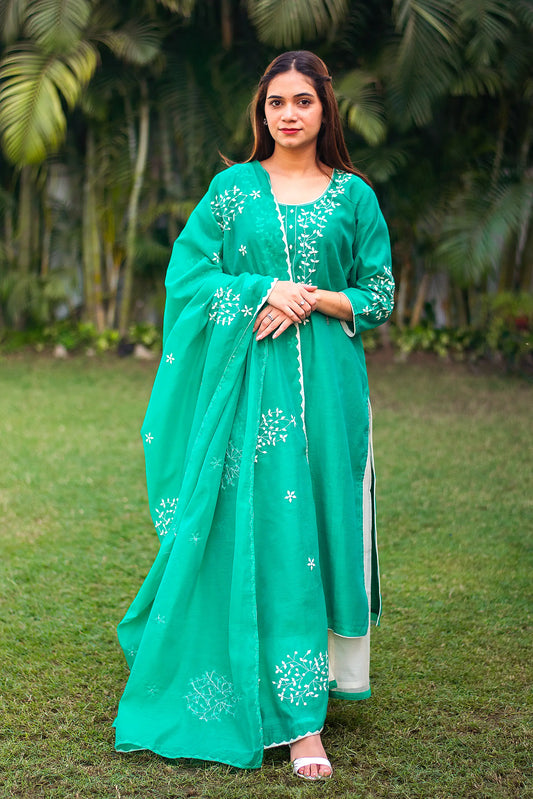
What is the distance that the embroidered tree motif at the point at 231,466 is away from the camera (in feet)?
7.95

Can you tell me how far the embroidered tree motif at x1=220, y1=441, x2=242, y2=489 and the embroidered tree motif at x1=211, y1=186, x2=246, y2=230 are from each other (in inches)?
23.6

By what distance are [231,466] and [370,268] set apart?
65 cm

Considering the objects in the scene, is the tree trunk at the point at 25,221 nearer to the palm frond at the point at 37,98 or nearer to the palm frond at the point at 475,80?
the palm frond at the point at 37,98

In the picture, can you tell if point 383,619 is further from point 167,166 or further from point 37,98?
point 167,166

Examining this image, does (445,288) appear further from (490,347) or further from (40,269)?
(40,269)

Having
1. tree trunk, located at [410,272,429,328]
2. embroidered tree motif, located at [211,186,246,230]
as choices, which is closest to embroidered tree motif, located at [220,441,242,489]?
embroidered tree motif, located at [211,186,246,230]

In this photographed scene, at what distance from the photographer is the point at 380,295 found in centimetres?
251

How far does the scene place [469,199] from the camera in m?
7.80

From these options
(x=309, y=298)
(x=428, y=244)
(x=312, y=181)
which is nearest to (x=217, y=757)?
(x=309, y=298)

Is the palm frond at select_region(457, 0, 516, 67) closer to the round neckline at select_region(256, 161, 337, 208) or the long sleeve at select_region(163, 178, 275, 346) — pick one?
the round neckline at select_region(256, 161, 337, 208)

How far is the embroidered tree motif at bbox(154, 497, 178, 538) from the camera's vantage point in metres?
2.56

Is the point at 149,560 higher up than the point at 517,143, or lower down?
lower down

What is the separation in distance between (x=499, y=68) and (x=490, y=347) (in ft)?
7.74

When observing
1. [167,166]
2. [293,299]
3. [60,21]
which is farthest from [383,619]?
[167,166]
